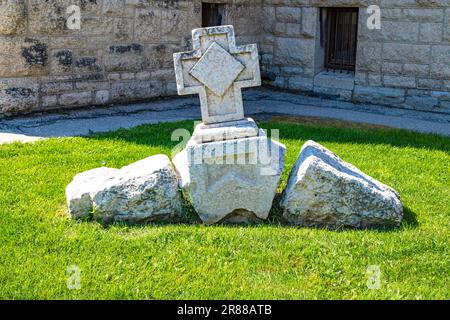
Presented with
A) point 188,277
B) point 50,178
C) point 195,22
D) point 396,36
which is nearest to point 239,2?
point 195,22

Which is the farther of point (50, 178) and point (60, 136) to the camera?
point (60, 136)

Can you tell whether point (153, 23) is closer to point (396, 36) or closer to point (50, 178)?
point (396, 36)

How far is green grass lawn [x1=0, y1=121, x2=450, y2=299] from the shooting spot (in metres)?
3.33

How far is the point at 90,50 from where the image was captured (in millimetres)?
7988

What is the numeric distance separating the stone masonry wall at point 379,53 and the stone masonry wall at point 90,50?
884 millimetres

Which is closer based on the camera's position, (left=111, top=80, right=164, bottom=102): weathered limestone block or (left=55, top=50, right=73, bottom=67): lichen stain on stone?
(left=55, top=50, right=73, bottom=67): lichen stain on stone

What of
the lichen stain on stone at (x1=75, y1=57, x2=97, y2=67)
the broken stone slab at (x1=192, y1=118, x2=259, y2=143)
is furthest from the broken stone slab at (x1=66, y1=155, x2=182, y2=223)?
the lichen stain on stone at (x1=75, y1=57, x2=97, y2=67)

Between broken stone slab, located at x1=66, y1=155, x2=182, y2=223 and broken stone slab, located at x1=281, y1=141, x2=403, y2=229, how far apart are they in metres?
0.85

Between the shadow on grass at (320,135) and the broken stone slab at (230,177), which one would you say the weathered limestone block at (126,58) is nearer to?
the shadow on grass at (320,135)

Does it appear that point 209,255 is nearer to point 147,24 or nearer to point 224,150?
point 224,150

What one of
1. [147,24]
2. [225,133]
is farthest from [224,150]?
[147,24]

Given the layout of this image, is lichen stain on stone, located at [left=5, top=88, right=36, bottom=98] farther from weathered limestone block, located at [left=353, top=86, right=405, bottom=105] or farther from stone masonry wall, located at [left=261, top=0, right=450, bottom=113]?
weathered limestone block, located at [left=353, top=86, right=405, bottom=105]
